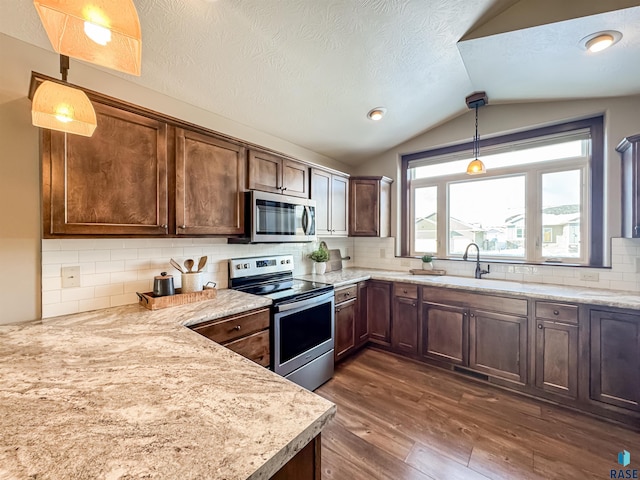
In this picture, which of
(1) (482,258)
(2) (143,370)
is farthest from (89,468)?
(1) (482,258)

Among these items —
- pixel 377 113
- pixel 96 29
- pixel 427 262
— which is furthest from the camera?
pixel 427 262

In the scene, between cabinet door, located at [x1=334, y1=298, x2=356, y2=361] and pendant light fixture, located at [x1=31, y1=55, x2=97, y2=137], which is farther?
cabinet door, located at [x1=334, y1=298, x2=356, y2=361]

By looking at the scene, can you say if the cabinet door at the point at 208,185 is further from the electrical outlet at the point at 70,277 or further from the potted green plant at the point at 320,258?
the potted green plant at the point at 320,258

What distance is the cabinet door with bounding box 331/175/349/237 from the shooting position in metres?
3.24

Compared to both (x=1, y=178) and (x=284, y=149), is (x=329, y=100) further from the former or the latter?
(x=1, y=178)

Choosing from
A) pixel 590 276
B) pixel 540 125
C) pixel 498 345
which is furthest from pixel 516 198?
pixel 498 345

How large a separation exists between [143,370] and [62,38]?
1060 millimetres

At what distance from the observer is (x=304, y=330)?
230 centimetres

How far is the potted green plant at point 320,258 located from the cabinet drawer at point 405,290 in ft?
2.82

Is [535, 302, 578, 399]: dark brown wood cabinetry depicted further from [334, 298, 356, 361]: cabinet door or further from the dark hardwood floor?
[334, 298, 356, 361]: cabinet door

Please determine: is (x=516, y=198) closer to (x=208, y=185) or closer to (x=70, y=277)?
(x=208, y=185)

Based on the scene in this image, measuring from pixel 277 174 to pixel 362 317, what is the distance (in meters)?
1.90

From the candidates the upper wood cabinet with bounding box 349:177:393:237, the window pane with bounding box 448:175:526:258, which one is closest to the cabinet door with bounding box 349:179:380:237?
the upper wood cabinet with bounding box 349:177:393:237

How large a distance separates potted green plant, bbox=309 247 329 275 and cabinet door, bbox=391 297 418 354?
912 millimetres
